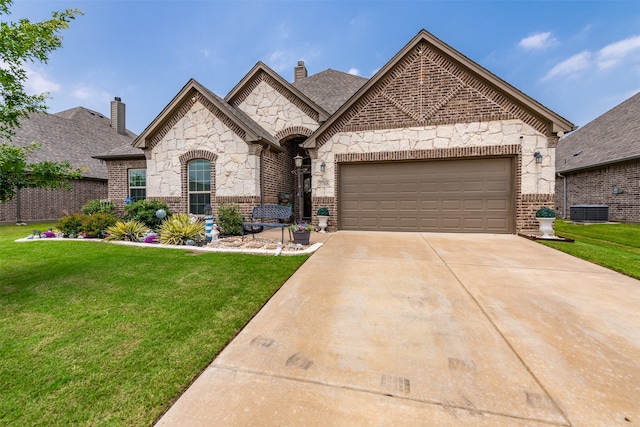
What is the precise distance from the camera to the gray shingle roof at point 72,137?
659 inches

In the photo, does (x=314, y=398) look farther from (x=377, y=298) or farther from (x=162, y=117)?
(x=162, y=117)

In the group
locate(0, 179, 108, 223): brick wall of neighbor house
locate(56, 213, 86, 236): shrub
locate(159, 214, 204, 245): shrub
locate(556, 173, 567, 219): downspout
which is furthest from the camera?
locate(556, 173, 567, 219): downspout

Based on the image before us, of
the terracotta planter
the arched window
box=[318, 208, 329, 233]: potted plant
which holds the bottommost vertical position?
the terracotta planter

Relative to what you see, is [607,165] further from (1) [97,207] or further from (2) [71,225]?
(1) [97,207]

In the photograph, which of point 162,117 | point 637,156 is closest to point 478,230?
point 637,156

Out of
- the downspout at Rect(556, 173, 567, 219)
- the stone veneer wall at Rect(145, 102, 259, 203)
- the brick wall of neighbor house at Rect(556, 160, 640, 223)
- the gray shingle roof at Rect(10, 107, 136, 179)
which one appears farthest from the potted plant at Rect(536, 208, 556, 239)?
the gray shingle roof at Rect(10, 107, 136, 179)

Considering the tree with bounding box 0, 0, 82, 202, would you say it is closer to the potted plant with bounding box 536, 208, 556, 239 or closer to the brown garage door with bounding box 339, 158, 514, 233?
the brown garage door with bounding box 339, 158, 514, 233

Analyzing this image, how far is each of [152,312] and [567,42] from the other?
89.9 ft

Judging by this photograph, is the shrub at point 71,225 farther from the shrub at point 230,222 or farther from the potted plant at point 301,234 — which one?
the potted plant at point 301,234

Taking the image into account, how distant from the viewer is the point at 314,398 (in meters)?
1.85

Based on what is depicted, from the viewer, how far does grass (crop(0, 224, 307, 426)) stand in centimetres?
181

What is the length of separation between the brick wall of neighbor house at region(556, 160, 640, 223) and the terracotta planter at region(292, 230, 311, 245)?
17.9 m

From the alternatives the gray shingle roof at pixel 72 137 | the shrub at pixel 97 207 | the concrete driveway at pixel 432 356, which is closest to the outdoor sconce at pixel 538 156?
the concrete driveway at pixel 432 356

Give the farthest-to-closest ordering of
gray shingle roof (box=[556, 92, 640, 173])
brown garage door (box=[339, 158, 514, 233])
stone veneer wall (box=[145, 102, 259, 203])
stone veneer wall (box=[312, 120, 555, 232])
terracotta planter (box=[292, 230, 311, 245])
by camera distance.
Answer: gray shingle roof (box=[556, 92, 640, 173]) < stone veneer wall (box=[145, 102, 259, 203]) < brown garage door (box=[339, 158, 514, 233]) < stone veneer wall (box=[312, 120, 555, 232]) < terracotta planter (box=[292, 230, 311, 245])
